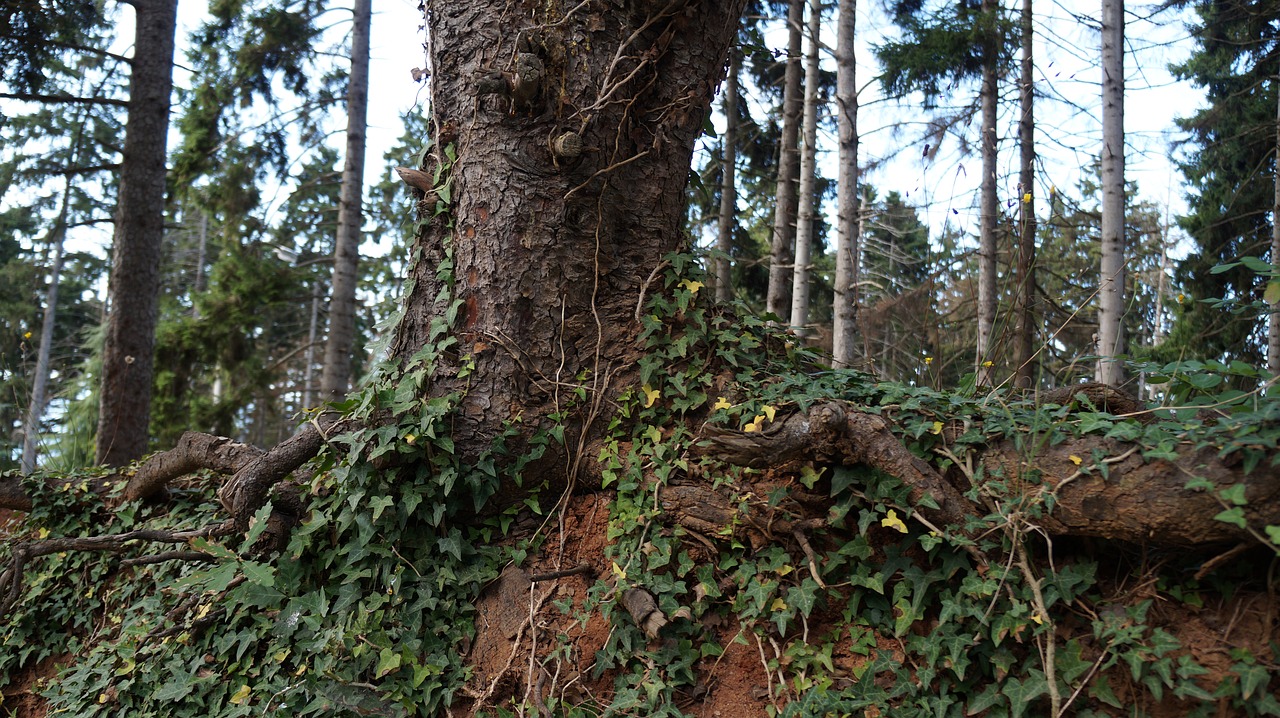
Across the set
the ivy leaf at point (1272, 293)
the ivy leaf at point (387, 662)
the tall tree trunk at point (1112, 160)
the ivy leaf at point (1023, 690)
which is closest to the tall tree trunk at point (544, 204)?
Result: the ivy leaf at point (387, 662)

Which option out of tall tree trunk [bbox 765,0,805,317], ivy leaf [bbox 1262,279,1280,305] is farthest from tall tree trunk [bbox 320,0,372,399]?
ivy leaf [bbox 1262,279,1280,305]

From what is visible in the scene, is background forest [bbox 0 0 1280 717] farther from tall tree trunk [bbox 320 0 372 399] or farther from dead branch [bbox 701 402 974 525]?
tall tree trunk [bbox 320 0 372 399]

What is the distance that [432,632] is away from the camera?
3.16 m

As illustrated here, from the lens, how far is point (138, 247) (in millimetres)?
7754

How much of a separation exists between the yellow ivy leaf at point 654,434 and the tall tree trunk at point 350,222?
7777 mm

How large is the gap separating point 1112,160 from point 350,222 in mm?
9468

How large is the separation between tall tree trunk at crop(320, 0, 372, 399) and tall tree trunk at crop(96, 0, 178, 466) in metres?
2.39

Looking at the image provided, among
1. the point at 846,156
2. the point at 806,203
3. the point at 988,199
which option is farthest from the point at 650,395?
the point at 988,199

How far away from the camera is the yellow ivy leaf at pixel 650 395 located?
3.44m

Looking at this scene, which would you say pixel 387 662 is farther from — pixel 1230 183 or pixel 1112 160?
pixel 1230 183

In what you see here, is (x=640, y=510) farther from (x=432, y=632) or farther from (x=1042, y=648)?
(x=1042, y=648)

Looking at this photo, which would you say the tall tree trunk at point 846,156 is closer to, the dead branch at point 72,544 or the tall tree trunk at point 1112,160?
the tall tree trunk at point 1112,160

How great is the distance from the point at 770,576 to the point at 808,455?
20.4 inches

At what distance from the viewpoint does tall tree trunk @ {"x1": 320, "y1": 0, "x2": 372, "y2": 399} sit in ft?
33.0
